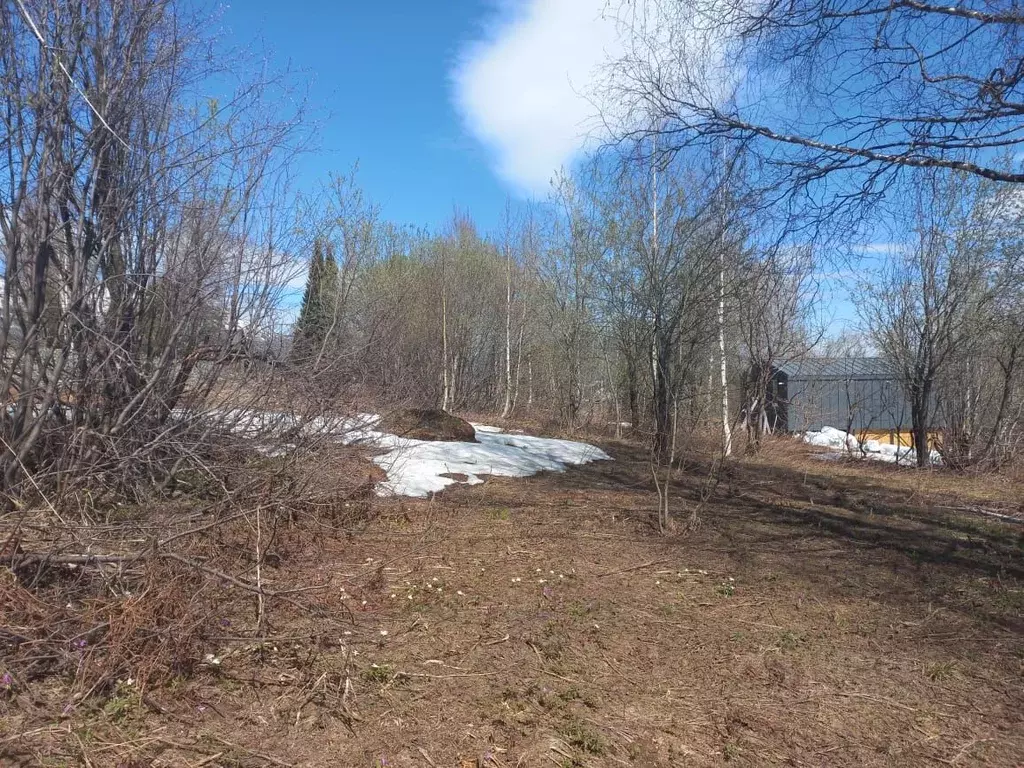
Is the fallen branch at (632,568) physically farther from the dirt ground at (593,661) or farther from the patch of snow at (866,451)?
the patch of snow at (866,451)

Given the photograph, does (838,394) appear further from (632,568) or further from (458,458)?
(632,568)

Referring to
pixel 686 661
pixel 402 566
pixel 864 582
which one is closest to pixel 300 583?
pixel 402 566

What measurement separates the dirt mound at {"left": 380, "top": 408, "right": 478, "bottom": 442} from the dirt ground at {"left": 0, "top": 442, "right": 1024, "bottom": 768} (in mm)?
3746

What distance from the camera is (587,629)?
3529mm

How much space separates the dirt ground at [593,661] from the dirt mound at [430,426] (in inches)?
147

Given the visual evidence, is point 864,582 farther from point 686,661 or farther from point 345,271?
point 345,271

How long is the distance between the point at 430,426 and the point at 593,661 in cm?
730

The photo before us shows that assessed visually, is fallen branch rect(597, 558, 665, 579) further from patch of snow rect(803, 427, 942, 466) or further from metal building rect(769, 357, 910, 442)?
metal building rect(769, 357, 910, 442)

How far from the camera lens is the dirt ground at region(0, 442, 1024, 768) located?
240 cm

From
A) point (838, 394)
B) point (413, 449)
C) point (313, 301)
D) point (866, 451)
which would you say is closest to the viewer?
point (313, 301)

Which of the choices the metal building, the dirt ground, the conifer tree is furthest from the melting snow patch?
the metal building

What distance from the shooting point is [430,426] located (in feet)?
33.5

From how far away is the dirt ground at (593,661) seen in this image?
7.87ft

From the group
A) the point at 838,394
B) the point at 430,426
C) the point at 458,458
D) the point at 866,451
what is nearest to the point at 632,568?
the point at 458,458
